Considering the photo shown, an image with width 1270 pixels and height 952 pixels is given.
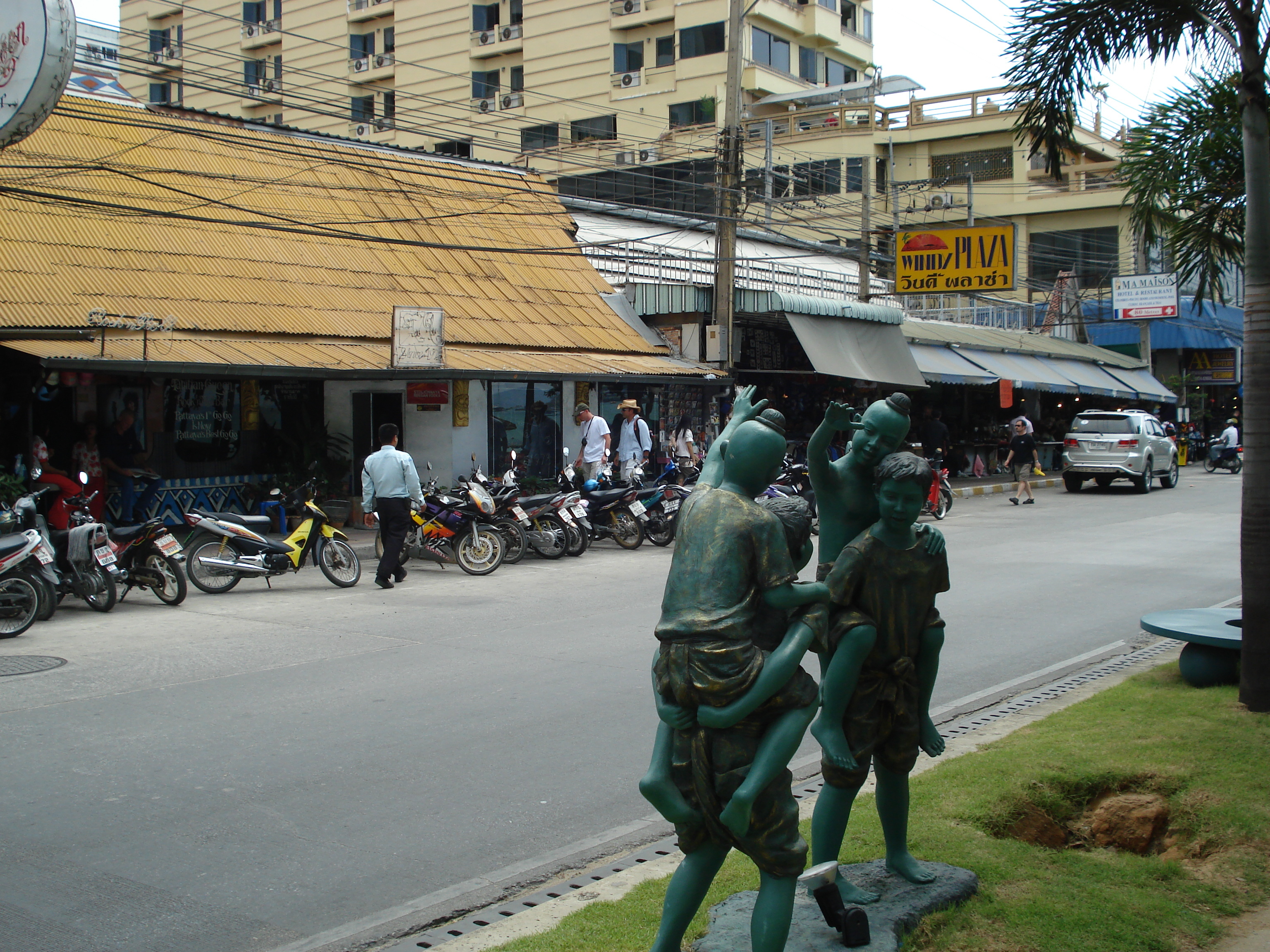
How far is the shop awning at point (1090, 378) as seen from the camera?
32312mm

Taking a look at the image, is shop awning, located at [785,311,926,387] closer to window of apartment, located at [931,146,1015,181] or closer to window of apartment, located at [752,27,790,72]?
window of apartment, located at [752,27,790,72]

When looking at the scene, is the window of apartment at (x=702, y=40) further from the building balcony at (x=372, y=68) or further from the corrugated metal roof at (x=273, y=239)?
the corrugated metal roof at (x=273, y=239)

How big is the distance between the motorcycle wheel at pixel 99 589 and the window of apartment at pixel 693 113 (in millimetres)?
32217

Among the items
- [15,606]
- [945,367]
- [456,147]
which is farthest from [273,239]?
[456,147]

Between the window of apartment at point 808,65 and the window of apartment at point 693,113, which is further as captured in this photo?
the window of apartment at point 808,65

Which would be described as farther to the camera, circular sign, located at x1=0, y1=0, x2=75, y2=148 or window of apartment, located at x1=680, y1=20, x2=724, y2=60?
window of apartment, located at x1=680, y1=20, x2=724, y2=60

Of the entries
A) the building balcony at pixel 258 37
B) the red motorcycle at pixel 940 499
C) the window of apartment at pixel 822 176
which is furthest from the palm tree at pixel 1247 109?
the building balcony at pixel 258 37

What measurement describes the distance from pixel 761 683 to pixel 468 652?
20.8ft

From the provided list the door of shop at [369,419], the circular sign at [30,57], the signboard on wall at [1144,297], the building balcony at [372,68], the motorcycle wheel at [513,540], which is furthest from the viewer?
the building balcony at [372,68]

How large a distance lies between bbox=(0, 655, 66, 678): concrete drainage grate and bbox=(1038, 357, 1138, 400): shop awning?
2833 cm

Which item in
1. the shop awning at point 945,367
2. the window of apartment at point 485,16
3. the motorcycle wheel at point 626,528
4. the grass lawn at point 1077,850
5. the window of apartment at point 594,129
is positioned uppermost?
the window of apartment at point 485,16

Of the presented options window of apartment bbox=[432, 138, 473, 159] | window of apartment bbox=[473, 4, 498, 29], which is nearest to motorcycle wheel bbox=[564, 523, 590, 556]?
window of apartment bbox=[432, 138, 473, 159]

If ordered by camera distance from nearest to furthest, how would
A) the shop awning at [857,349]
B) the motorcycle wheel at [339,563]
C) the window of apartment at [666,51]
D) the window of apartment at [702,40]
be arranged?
the motorcycle wheel at [339,563] < the shop awning at [857,349] < the window of apartment at [702,40] < the window of apartment at [666,51]

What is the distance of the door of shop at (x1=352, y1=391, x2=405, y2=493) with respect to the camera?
1867cm
